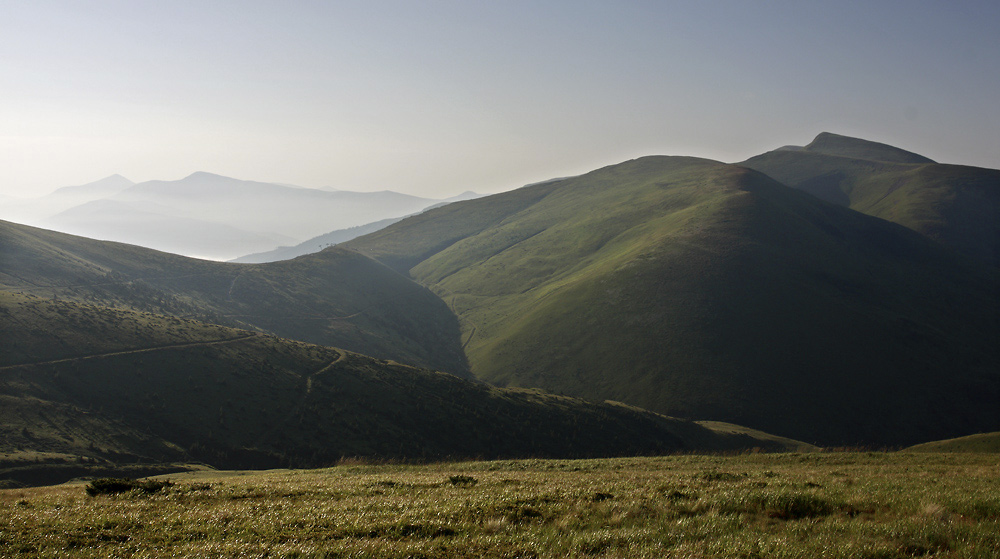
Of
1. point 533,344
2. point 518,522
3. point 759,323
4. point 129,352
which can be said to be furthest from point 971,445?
point 533,344

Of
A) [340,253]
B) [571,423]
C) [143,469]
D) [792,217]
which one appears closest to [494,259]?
[340,253]

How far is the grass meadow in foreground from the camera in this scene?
802 centimetres

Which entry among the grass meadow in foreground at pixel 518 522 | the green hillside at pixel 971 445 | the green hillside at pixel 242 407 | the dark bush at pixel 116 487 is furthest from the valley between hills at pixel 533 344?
the grass meadow in foreground at pixel 518 522

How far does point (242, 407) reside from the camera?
47250mm

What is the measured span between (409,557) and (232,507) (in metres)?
6.00

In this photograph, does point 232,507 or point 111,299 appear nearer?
point 232,507

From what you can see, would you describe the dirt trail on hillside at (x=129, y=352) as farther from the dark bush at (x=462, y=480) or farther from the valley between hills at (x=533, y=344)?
the dark bush at (x=462, y=480)

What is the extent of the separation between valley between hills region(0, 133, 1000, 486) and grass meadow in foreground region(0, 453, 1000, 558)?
27353 millimetres

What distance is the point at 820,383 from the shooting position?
9075 centimetres

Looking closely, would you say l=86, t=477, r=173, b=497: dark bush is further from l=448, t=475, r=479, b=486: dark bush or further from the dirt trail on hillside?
the dirt trail on hillside

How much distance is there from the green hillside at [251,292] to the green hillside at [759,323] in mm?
14128

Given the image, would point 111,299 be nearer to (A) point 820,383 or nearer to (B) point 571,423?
(B) point 571,423

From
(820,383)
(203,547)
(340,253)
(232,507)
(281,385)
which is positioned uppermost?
(340,253)

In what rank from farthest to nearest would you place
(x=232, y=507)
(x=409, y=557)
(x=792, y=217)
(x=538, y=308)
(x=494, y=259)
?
(x=494, y=259)
(x=792, y=217)
(x=538, y=308)
(x=232, y=507)
(x=409, y=557)
